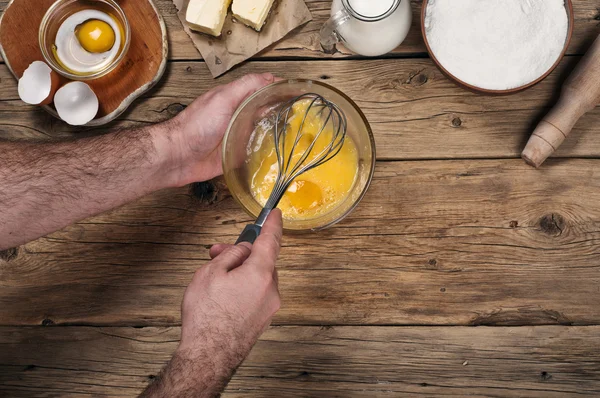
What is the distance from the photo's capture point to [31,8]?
3.24 ft

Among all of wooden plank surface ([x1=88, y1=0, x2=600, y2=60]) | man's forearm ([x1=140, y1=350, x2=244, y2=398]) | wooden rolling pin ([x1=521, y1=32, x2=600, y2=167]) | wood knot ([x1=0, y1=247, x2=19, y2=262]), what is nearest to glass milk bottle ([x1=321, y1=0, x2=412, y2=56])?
wooden plank surface ([x1=88, y1=0, x2=600, y2=60])

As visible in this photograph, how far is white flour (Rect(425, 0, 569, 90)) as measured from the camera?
896mm

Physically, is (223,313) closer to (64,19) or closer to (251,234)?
(251,234)

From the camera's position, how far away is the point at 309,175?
0.85m

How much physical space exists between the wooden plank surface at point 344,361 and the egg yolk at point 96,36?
50 centimetres

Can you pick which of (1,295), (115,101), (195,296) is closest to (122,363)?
(1,295)

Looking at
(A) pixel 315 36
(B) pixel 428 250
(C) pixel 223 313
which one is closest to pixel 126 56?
(A) pixel 315 36

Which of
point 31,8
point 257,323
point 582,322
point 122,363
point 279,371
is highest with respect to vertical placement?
point 31,8

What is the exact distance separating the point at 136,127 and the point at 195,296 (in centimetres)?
34

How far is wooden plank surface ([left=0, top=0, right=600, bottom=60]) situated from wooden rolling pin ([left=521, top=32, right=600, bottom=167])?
63 mm

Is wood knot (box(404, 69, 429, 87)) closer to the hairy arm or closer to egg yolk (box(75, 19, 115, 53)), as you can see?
the hairy arm

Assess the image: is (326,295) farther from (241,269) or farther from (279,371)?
(241,269)

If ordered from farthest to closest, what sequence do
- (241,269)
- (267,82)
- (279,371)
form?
(279,371) < (267,82) < (241,269)

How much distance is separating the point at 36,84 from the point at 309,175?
487mm
